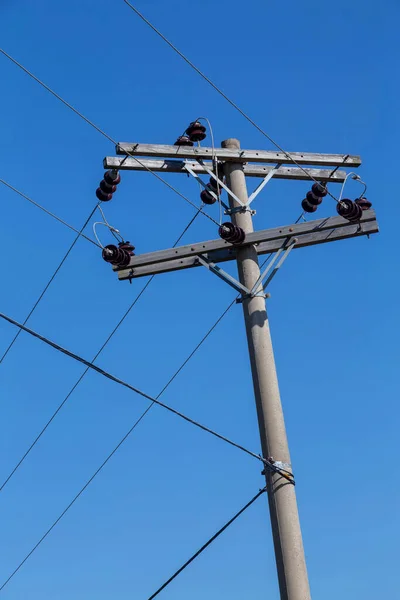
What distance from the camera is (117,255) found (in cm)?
1115

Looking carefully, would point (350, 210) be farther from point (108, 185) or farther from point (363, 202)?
point (108, 185)

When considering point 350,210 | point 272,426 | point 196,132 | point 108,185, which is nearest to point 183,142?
point 196,132

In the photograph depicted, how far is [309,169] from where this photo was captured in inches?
468

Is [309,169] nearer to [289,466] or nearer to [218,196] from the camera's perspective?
[218,196]

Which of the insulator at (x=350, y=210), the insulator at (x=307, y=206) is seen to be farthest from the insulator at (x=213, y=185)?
the insulator at (x=350, y=210)

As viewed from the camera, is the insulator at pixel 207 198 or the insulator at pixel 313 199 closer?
the insulator at pixel 207 198

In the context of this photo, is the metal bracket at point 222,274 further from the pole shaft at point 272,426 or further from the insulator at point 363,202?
the insulator at point 363,202

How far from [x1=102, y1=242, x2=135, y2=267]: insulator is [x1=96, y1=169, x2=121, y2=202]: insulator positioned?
27.6 inches

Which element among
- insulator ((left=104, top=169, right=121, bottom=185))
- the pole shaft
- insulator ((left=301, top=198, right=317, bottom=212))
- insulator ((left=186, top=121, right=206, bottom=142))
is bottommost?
the pole shaft

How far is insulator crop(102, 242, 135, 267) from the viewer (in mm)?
11148

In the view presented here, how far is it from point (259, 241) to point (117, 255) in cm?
141

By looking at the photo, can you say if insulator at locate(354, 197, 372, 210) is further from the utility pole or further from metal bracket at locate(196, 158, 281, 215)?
metal bracket at locate(196, 158, 281, 215)

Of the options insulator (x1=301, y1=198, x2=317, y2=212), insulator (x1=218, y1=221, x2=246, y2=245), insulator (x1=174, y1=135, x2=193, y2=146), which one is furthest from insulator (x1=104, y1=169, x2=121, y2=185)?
insulator (x1=301, y1=198, x2=317, y2=212)

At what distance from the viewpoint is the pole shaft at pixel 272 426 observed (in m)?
9.40
